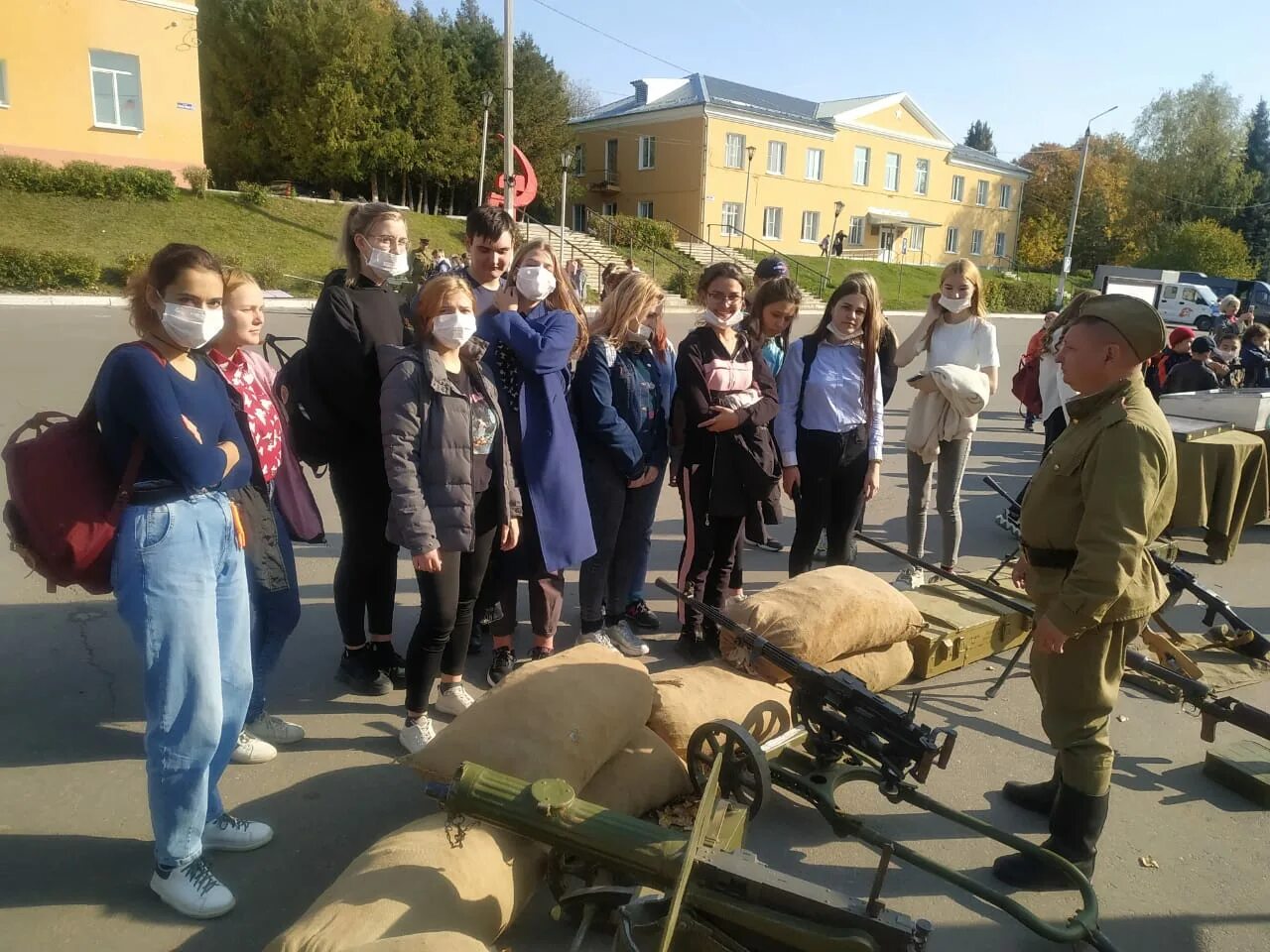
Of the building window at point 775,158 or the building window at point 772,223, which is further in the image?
the building window at point 772,223

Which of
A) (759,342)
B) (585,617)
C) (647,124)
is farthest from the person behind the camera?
(647,124)

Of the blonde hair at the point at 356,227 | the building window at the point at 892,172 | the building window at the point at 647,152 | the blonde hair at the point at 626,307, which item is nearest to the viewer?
the blonde hair at the point at 356,227

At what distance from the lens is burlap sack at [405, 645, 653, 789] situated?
2785mm

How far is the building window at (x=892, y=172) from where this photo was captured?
51.3 metres

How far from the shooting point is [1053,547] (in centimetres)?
296

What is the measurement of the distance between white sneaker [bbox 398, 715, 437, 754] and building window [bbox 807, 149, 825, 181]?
161ft

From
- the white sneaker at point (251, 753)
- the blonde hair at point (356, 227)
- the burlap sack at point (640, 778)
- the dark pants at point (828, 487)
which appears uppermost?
the blonde hair at point (356, 227)

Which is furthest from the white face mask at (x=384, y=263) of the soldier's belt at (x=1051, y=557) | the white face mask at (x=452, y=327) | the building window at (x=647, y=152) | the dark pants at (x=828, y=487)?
the building window at (x=647, y=152)

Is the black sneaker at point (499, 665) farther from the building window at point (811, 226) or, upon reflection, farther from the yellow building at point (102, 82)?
the building window at point (811, 226)

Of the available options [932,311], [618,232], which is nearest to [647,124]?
[618,232]

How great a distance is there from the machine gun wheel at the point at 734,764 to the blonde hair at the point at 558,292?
1911 mm

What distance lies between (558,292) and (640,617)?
6.45 ft

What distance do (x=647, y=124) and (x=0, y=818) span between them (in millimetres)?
47212

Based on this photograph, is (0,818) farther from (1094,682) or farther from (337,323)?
(1094,682)
